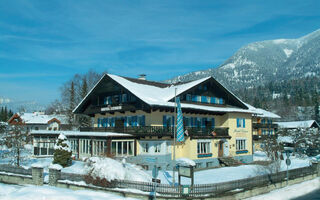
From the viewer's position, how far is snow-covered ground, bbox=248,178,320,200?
2271 centimetres

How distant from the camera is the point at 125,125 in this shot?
121ft

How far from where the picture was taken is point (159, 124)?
111 feet

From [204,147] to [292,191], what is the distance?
1286 cm

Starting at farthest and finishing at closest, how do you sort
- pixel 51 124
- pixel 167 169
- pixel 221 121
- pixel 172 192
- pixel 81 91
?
pixel 51 124, pixel 81 91, pixel 221 121, pixel 167 169, pixel 172 192

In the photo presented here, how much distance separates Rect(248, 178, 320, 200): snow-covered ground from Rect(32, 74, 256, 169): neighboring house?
35.5 ft

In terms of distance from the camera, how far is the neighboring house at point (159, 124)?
32875mm

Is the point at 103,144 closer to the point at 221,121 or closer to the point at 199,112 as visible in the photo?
the point at 199,112

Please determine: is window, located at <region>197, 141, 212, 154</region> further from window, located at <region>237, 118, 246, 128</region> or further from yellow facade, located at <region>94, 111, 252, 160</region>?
window, located at <region>237, 118, 246, 128</region>

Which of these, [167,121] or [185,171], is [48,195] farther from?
[167,121]

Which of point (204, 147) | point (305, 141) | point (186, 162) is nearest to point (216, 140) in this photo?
point (204, 147)

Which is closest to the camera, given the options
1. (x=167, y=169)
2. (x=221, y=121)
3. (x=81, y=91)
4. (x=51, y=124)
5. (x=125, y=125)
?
(x=167, y=169)

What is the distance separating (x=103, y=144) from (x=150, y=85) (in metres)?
11.7

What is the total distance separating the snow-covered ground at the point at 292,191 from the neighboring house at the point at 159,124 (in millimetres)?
10835

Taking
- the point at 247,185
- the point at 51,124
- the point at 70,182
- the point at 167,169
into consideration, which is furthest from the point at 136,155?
the point at 51,124
